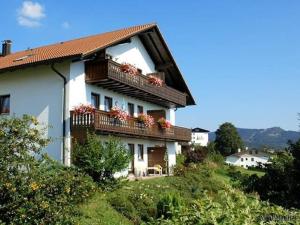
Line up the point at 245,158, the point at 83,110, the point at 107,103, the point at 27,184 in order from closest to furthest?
1. the point at 27,184
2. the point at 83,110
3. the point at 107,103
4. the point at 245,158

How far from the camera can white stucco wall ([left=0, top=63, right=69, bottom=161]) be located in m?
22.4

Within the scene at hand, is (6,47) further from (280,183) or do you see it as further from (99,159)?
(280,183)

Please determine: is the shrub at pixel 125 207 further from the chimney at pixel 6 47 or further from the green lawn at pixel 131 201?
the chimney at pixel 6 47

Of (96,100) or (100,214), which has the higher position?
(96,100)

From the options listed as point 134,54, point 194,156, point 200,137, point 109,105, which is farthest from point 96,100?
point 200,137

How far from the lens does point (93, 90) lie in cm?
2450

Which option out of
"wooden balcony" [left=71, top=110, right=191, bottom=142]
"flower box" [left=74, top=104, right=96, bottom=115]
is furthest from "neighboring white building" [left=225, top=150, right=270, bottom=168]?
"flower box" [left=74, top=104, right=96, bottom=115]

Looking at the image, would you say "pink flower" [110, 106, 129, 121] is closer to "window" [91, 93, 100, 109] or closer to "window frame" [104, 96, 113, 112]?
"window" [91, 93, 100, 109]

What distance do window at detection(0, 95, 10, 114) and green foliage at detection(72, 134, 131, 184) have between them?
583 centimetres

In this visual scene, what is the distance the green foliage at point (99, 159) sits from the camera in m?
20.2

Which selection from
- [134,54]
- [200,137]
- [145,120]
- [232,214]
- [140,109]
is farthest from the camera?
[200,137]

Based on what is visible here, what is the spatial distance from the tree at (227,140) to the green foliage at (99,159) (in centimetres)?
7909

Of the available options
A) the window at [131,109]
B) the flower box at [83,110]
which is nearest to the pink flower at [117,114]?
the flower box at [83,110]

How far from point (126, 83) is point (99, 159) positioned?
5792 mm
